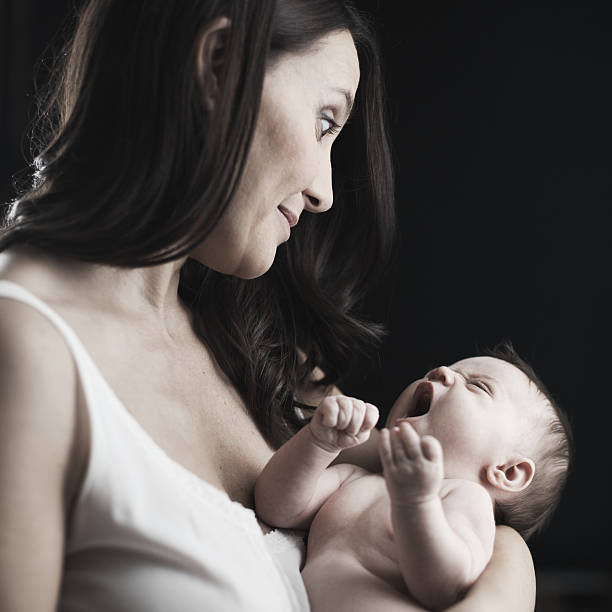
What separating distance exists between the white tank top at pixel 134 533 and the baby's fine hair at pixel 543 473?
0.56m

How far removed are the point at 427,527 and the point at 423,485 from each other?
2.5 inches

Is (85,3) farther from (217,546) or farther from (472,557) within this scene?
(472,557)

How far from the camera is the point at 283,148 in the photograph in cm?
119

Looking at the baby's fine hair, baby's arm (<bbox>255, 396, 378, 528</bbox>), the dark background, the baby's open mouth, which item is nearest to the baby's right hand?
baby's arm (<bbox>255, 396, 378, 528</bbox>)

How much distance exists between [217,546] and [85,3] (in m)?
0.77

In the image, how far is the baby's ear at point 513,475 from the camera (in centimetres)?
138

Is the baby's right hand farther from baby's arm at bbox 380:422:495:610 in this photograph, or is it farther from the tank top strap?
the tank top strap

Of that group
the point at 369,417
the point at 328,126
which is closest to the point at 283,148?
the point at 328,126

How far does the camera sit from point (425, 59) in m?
2.61

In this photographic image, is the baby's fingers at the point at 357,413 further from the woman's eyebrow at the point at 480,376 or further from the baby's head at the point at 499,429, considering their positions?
the woman's eyebrow at the point at 480,376

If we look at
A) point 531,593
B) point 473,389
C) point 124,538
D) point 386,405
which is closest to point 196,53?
point 124,538

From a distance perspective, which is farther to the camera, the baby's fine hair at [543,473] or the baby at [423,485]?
the baby's fine hair at [543,473]

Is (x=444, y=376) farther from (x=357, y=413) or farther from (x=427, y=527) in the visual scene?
(x=427, y=527)

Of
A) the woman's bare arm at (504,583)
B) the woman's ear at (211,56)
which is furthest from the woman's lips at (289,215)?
the woman's bare arm at (504,583)
